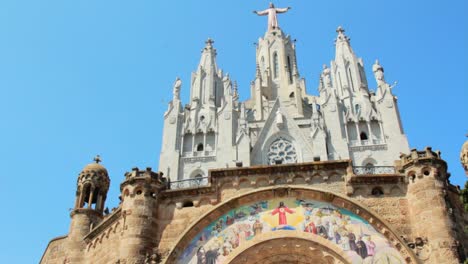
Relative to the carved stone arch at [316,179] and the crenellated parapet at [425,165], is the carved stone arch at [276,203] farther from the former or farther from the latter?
the crenellated parapet at [425,165]

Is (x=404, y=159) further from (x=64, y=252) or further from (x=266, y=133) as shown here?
(x=266, y=133)

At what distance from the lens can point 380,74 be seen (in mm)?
51688

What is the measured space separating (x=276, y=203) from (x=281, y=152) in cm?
2704

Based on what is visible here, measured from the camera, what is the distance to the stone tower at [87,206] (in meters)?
22.6

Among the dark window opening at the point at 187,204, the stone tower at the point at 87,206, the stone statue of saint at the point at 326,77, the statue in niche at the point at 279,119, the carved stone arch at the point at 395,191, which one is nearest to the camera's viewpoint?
the carved stone arch at the point at 395,191

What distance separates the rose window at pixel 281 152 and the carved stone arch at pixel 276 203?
2512 cm

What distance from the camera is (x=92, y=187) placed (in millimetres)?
24312

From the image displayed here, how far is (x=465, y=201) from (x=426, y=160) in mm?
4322

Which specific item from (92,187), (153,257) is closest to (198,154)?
(92,187)

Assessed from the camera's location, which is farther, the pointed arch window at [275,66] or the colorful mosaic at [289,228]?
the pointed arch window at [275,66]

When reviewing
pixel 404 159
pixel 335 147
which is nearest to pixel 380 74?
pixel 335 147

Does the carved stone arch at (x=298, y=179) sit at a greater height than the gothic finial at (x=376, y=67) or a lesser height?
lesser

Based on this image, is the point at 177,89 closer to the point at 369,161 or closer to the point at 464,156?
the point at 369,161

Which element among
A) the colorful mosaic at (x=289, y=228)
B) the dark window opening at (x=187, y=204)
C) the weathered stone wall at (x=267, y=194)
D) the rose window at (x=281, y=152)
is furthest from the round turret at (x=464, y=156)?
the rose window at (x=281, y=152)
